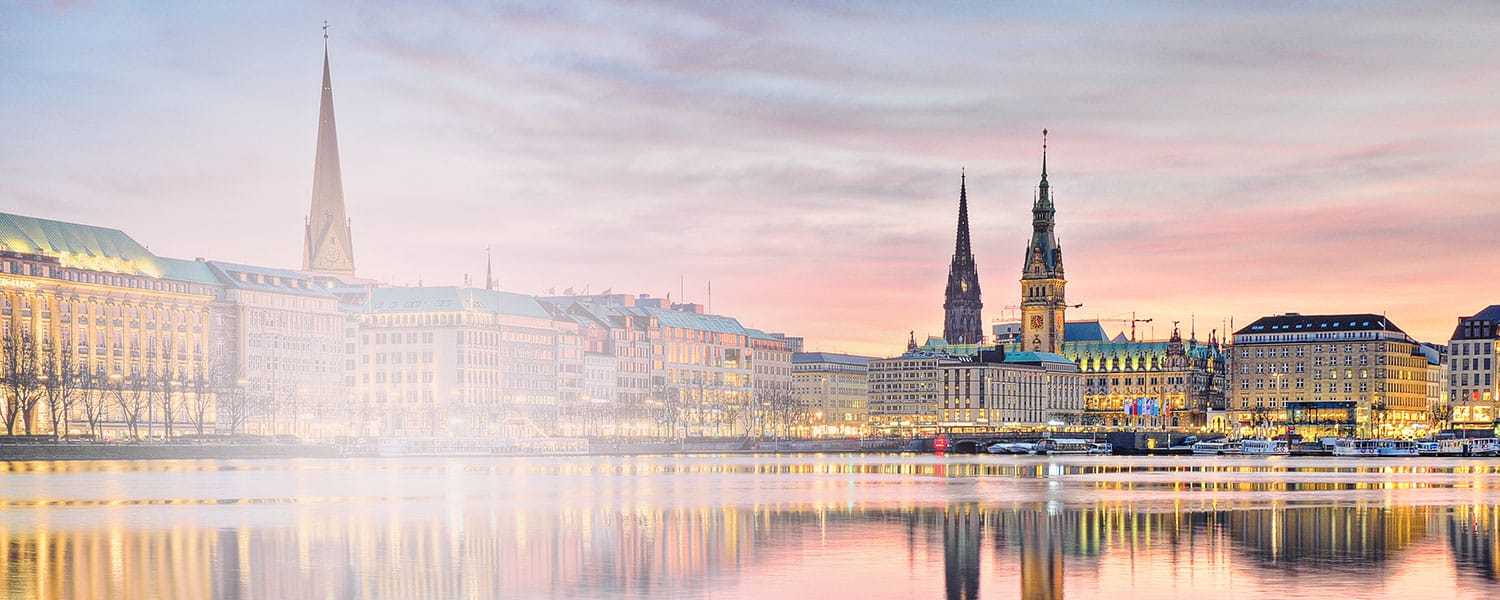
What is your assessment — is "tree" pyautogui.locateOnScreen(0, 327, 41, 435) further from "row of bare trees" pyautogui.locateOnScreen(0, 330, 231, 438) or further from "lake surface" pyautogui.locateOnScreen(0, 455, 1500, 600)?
"lake surface" pyautogui.locateOnScreen(0, 455, 1500, 600)

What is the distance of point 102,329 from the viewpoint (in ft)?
610

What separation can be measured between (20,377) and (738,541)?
382 feet

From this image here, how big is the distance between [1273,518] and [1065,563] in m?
18.9

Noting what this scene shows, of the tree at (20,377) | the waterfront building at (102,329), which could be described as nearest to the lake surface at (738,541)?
the tree at (20,377)

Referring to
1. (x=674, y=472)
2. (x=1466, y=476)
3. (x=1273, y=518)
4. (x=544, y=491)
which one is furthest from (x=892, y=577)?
(x=1466, y=476)

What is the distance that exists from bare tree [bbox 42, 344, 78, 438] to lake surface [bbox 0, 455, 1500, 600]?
64.5 meters

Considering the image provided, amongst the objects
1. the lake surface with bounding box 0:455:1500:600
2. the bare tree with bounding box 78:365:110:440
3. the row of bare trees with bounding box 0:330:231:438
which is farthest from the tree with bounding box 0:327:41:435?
the lake surface with bounding box 0:455:1500:600

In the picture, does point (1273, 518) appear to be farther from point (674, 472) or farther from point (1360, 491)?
point (674, 472)

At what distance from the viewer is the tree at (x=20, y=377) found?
146750 mm

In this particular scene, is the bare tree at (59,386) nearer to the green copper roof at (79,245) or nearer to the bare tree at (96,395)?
the bare tree at (96,395)

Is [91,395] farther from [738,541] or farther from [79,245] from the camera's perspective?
[738,541]

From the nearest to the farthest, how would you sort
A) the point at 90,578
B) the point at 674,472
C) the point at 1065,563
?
the point at 90,578 → the point at 1065,563 → the point at 674,472

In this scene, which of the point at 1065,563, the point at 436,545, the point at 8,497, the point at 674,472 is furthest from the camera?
the point at 674,472

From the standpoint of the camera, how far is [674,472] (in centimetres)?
10962
